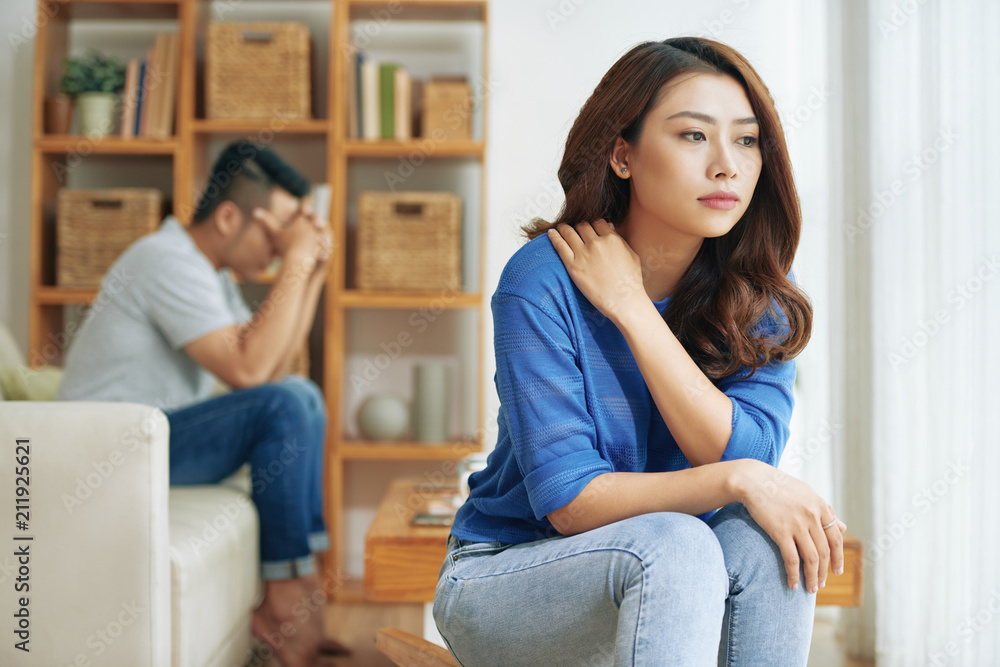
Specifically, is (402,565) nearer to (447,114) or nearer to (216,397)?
(216,397)

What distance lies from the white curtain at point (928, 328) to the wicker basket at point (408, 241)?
4.01ft

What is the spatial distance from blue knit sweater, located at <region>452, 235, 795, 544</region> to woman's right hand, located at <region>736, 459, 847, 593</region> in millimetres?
82

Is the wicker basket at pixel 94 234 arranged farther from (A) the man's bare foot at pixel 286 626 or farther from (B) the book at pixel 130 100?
(A) the man's bare foot at pixel 286 626

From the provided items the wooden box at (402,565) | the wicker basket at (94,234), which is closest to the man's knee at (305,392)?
the wooden box at (402,565)

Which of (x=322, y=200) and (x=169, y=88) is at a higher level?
(x=169, y=88)

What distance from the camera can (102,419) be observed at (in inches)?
52.2

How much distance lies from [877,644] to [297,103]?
2.30 meters

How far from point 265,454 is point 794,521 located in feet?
4.56

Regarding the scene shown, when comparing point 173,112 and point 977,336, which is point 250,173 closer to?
point 173,112

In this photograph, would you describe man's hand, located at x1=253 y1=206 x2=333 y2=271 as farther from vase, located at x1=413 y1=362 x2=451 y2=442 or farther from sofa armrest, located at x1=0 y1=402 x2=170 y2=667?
sofa armrest, located at x1=0 y1=402 x2=170 y2=667

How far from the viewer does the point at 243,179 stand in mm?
2205

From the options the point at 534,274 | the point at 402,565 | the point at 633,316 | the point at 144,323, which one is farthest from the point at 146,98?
the point at 633,316

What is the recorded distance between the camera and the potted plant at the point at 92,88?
278cm

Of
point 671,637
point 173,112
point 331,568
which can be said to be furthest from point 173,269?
point 671,637
